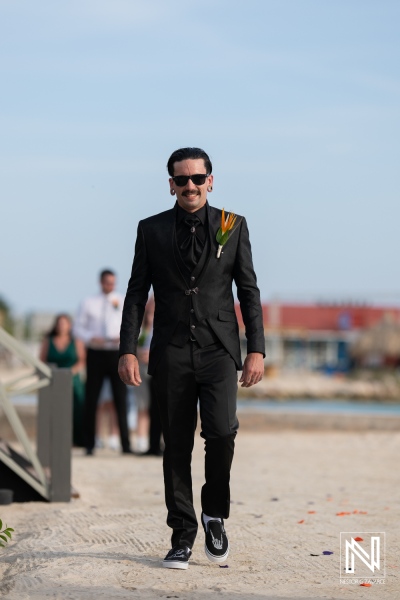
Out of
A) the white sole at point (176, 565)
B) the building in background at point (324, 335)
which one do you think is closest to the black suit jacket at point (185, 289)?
the white sole at point (176, 565)

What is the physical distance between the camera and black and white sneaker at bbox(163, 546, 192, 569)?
561 cm

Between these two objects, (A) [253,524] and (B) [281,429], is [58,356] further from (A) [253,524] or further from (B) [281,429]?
(A) [253,524]

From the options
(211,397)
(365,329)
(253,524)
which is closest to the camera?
(211,397)

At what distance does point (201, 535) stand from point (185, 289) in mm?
1767

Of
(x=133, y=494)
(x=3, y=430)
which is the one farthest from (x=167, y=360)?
(x=3, y=430)

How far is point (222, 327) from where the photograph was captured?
565 centimetres

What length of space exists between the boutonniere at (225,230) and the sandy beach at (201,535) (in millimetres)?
1538

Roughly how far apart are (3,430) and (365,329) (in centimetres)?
4749

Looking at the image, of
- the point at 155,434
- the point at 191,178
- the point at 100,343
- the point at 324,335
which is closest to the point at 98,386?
the point at 100,343

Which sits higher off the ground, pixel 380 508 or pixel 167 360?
pixel 167 360

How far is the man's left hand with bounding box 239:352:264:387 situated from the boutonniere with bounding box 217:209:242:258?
0.51 meters

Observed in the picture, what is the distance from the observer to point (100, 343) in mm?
12273

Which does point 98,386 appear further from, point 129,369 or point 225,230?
point 225,230

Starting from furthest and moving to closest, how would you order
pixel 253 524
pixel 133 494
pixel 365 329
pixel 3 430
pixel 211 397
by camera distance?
1. pixel 365 329
2. pixel 3 430
3. pixel 133 494
4. pixel 253 524
5. pixel 211 397
